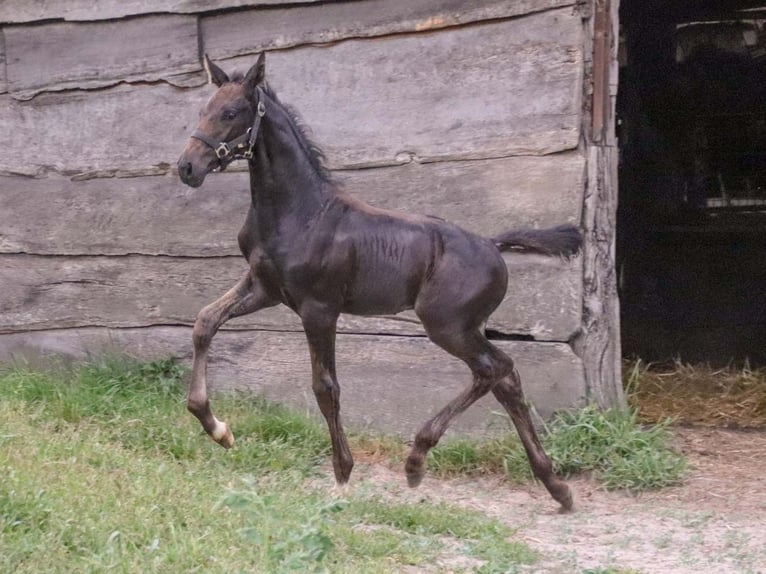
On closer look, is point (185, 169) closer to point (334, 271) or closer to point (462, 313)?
point (334, 271)

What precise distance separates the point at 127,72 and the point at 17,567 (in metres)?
3.97

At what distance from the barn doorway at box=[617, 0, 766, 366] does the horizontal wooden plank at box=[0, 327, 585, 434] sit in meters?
3.28

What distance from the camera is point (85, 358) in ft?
22.7

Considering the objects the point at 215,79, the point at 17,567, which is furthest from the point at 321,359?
the point at 17,567

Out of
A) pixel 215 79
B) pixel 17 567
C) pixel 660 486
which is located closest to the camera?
pixel 17 567

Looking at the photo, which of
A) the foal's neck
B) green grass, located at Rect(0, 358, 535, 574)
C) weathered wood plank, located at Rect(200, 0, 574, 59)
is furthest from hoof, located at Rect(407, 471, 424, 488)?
weathered wood plank, located at Rect(200, 0, 574, 59)

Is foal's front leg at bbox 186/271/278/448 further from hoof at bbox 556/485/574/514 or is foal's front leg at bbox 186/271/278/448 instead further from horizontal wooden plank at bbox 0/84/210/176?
horizontal wooden plank at bbox 0/84/210/176

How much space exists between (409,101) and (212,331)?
7.07 feet

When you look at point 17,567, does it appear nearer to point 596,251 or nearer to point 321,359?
point 321,359

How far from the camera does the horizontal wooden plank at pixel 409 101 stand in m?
5.80

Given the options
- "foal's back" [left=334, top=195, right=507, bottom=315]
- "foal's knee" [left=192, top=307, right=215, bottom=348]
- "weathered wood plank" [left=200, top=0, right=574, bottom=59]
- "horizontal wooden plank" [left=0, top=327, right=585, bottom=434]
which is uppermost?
"weathered wood plank" [left=200, top=0, right=574, bottom=59]

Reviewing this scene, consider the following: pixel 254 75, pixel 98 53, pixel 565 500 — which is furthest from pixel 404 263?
pixel 98 53

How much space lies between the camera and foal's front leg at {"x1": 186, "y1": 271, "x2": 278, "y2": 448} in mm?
4570

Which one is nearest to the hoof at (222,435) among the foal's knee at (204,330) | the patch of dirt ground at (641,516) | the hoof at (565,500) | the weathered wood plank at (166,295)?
the foal's knee at (204,330)
